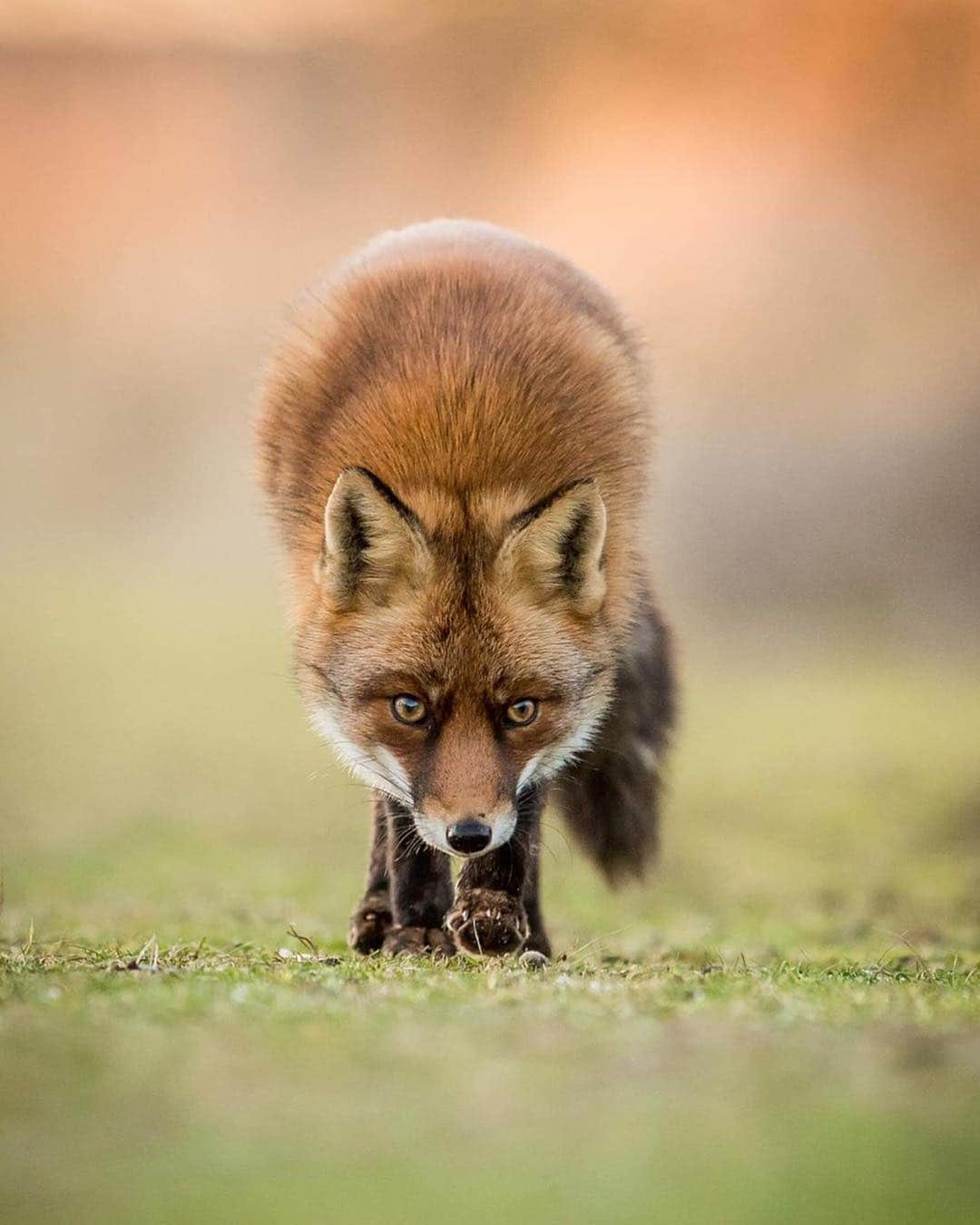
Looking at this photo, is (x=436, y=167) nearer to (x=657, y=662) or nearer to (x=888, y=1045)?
(x=657, y=662)

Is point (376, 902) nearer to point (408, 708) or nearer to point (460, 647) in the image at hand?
point (408, 708)

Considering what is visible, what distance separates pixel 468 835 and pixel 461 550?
836 mm

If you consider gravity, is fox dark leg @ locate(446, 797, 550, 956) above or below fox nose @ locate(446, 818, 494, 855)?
below

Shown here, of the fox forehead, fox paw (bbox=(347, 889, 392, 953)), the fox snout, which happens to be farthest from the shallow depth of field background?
the fox forehead

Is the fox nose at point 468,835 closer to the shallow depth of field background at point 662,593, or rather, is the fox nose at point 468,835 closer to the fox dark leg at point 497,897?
the shallow depth of field background at point 662,593

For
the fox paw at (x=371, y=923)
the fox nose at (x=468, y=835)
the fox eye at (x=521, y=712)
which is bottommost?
the fox paw at (x=371, y=923)

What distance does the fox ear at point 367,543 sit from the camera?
4469 mm

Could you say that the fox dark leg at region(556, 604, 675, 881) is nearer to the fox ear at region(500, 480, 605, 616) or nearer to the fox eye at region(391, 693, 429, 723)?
the fox ear at region(500, 480, 605, 616)

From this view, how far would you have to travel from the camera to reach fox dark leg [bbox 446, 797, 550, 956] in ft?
16.1

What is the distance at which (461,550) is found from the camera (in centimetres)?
464

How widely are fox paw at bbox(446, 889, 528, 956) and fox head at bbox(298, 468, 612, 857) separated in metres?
0.39

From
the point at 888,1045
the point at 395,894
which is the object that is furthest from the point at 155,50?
the point at 888,1045

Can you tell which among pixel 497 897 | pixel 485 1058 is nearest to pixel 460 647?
pixel 497 897

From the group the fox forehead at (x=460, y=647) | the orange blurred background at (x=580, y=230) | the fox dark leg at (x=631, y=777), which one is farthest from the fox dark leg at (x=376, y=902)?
the orange blurred background at (x=580, y=230)
